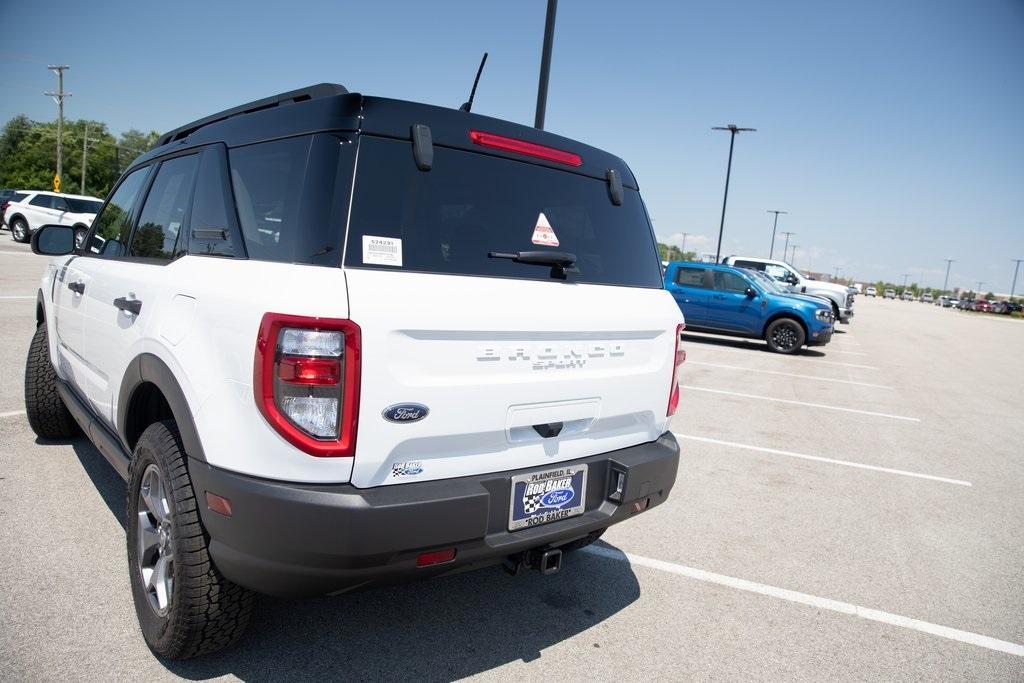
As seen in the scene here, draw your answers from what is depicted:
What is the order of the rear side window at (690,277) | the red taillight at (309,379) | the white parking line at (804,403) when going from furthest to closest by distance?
the rear side window at (690,277)
the white parking line at (804,403)
the red taillight at (309,379)

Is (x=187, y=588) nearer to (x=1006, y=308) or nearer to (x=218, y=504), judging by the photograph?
(x=218, y=504)

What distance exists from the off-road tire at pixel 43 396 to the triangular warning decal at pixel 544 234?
357 centimetres

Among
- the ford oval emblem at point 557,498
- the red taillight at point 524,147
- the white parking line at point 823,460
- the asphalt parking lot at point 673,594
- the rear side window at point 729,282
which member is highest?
the red taillight at point 524,147

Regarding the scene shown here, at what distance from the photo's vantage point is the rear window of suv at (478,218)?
212 centimetres

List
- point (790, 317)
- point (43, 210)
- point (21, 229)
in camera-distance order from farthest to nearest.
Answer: point (21, 229) < point (43, 210) < point (790, 317)

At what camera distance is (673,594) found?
333 centimetres

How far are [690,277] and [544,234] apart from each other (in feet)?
43.8

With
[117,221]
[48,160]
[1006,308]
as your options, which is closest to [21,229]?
[117,221]

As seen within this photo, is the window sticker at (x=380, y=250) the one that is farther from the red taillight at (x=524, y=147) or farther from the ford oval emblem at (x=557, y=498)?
the ford oval emblem at (x=557, y=498)

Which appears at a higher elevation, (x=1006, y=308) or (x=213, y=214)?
(x=213, y=214)

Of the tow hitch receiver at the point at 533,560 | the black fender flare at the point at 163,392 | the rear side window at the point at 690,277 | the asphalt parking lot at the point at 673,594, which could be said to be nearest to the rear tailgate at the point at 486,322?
the tow hitch receiver at the point at 533,560

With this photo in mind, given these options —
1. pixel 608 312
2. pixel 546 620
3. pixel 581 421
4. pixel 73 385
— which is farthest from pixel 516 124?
pixel 73 385

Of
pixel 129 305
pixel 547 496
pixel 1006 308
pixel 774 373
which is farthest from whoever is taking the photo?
pixel 1006 308

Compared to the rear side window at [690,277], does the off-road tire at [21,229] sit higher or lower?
lower
